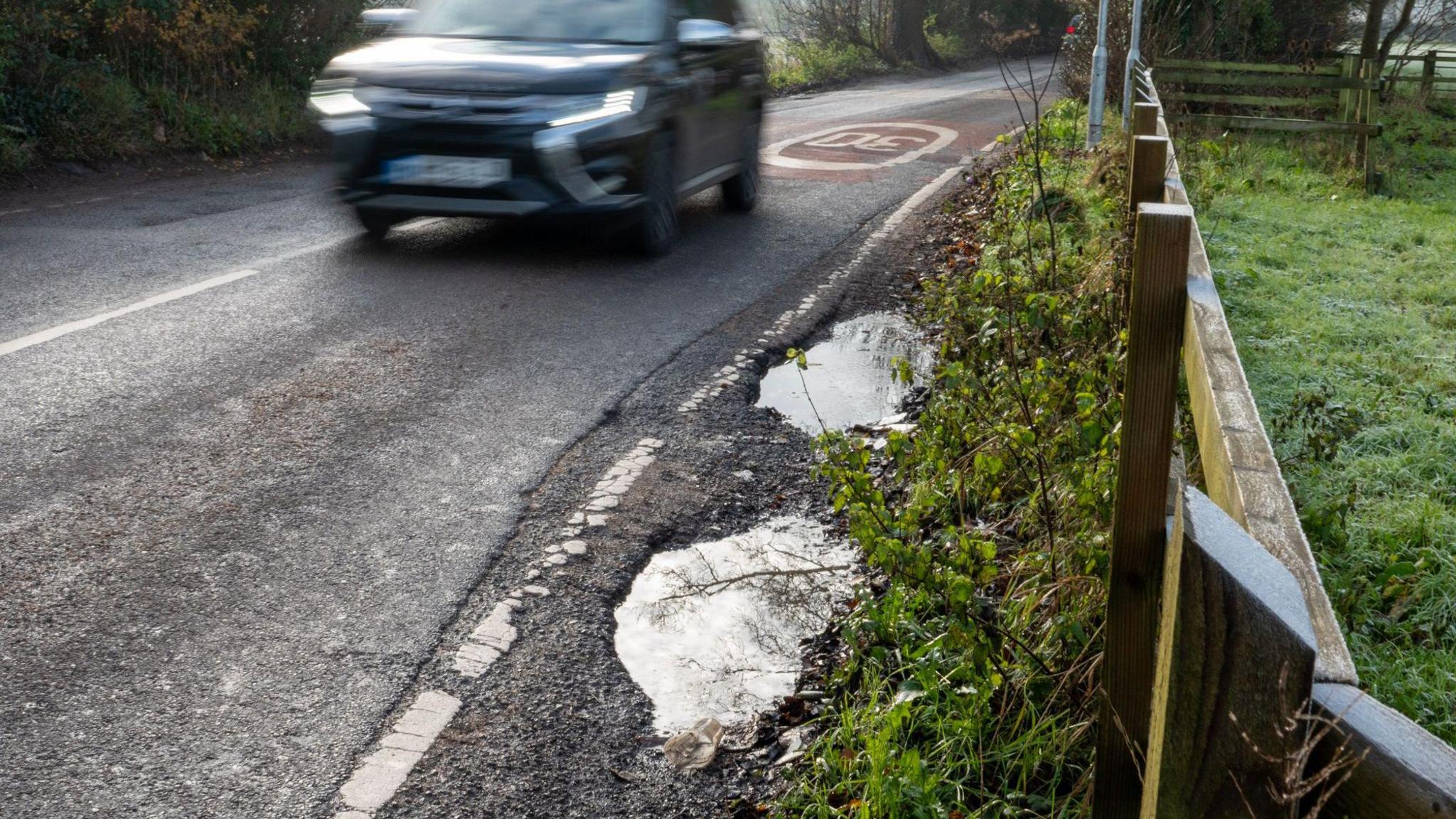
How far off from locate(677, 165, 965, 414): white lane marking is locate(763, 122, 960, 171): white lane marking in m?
2.02

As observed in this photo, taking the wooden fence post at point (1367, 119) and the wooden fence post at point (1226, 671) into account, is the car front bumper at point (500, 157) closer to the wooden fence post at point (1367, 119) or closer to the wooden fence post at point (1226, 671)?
the wooden fence post at point (1226, 671)

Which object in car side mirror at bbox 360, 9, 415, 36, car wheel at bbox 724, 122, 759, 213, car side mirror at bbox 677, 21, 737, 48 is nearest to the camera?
car side mirror at bbox 677, 21, 737, 48

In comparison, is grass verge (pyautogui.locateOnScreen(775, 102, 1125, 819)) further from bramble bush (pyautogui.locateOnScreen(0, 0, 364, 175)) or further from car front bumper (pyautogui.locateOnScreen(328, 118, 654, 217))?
bramble bush (pyautogui.locateOnScreen(0, 0, 364, 175))

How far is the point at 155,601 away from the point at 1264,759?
134 inches

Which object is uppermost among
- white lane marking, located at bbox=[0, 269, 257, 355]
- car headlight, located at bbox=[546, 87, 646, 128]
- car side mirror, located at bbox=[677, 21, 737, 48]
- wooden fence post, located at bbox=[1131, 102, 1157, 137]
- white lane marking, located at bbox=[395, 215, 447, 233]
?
car side mirror, located at bbox=[677, 21, 737, 48]

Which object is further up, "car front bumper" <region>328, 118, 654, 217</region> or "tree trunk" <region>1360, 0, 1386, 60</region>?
"tree trunk" <region>1360, 0, 1386, 60</region>

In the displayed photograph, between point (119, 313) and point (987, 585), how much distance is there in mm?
5154

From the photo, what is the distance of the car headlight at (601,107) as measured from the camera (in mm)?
7891

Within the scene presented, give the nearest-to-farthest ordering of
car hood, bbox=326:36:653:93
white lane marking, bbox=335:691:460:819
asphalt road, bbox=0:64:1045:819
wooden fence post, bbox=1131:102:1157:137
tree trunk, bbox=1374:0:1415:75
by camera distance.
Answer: white lane marking, bbox=335:691:460:819 < asphalt road, bbox=0:64:1045:819 < wooden fence post, bbox=1131:102:1157:137 < car hood, bbox=326:36:653:93 < tree trunk, bbox=1374:0:1415:75

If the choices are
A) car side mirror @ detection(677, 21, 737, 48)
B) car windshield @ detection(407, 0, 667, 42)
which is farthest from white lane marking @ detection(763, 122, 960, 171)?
car windshield @ detection(407, 0, 667, 42)

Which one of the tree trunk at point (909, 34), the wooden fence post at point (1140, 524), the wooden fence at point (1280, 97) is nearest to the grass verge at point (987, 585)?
the wooden fence post at point (1140, 524)

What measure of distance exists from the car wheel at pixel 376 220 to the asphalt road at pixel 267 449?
0.11m

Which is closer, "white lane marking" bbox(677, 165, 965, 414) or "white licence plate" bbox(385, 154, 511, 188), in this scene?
"white lane marking" bbox(677, 165, 965, 414)

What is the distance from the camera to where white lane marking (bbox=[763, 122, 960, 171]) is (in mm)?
13867
